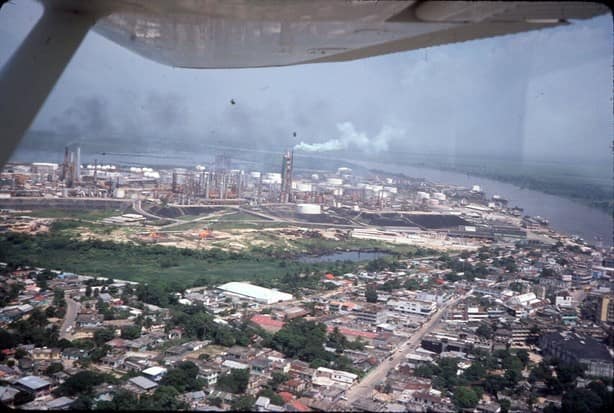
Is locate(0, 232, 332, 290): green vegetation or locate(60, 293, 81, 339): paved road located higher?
locate(0, 232, 332, 290): green vegetation

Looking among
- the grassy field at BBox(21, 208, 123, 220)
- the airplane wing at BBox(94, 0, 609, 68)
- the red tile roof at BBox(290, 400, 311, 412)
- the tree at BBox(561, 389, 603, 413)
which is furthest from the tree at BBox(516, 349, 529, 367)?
the grassy field at BBox(21, 208, 123, 220)

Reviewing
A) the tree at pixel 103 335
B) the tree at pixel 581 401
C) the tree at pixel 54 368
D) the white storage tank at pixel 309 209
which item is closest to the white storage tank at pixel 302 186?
the white storage tank at pixel 309 209

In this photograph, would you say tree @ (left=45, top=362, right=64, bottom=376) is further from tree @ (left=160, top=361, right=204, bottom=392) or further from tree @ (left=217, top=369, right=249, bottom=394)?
tree @ (left=217, top=369, right=249, bottom=394)

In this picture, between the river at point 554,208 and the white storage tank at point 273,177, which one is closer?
the river at point 554,208

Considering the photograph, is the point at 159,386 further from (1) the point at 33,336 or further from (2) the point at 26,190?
(2) the point at 26,190

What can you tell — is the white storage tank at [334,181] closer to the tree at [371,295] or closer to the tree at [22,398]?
the tree at [371,295]

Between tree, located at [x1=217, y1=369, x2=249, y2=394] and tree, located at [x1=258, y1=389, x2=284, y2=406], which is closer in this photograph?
tree, located at [x1=258, y1=389, x2=284, y2=406]

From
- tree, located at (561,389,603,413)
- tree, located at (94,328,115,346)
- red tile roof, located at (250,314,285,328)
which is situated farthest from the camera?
red tile roof, located at (250,314,285,328)

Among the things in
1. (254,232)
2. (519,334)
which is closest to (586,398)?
(519,334)

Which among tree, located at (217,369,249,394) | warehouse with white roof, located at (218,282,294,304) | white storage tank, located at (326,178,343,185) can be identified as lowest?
tree, located at (217,369,249,394)
